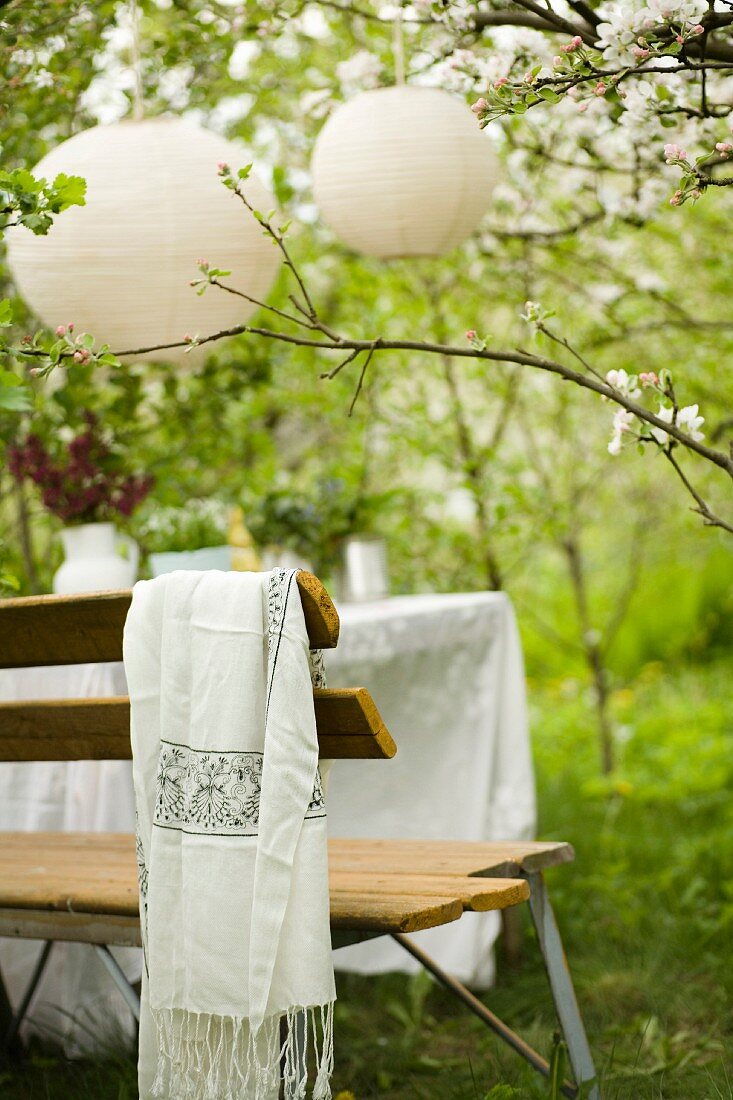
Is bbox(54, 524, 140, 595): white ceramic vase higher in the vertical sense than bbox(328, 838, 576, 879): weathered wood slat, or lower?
higher

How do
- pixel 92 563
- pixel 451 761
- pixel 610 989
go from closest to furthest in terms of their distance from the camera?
pixel 92 563 < pixel 610 989 < pixel 451 761

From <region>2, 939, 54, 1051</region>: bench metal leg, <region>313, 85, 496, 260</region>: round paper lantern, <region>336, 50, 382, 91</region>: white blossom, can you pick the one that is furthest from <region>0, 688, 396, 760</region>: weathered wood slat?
<region>336, 50, 382, 91</region>: white blossom

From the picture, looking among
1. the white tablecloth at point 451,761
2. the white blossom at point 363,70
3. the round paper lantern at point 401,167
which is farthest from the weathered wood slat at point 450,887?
the white blossom at point 363,70

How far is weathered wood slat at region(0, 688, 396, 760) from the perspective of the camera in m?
1.54

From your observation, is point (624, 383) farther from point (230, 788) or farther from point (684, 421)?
point (230, 788)

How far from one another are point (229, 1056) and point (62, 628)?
1.97 ft

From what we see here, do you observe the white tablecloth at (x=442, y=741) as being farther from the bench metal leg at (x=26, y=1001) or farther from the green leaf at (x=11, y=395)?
the green leaf at (x=11, y=395)

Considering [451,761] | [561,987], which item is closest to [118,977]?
→ [561,987]

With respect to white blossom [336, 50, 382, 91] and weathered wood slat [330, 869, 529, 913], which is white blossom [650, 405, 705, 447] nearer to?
weathered wood slat [330, 869, 529, 913]

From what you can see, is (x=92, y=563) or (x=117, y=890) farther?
(x=92, y=563)

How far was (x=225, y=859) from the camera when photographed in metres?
1.52

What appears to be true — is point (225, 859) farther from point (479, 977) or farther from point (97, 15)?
point (97, 15)

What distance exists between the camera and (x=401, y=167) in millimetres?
2412

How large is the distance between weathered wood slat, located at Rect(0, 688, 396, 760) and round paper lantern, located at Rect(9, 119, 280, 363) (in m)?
0.78
